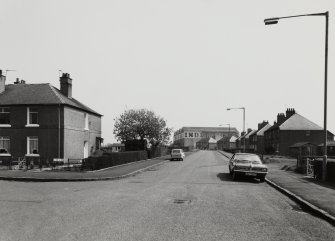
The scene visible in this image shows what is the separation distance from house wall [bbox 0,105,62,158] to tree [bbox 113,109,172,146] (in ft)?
115

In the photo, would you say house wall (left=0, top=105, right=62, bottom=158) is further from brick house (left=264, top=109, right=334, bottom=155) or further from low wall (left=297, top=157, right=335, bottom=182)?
brick house (left=264, top=109, right=334, bottom=155)

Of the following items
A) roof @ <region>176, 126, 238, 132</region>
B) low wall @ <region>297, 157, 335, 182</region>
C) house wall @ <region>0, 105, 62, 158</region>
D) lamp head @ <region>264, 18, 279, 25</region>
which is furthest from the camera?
roof @ <region>176, 126, 238, 132</region>

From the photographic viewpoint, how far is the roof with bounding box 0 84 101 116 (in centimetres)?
3216

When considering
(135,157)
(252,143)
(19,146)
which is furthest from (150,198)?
(252,143)

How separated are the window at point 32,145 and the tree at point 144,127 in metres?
35.1

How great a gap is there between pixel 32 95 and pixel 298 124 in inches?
2085

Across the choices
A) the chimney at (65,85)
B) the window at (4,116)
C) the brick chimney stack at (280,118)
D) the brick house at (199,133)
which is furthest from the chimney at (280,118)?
the brick house at (199,133)

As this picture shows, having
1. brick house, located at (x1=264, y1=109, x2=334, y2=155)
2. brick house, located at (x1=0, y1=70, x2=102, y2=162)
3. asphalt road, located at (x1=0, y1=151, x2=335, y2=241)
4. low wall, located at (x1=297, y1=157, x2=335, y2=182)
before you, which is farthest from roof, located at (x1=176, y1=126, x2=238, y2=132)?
asphalt road, located at (x1=0, y1=151, x2=335, y2=241)

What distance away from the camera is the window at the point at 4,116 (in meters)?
32.4

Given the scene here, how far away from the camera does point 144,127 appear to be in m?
66.6

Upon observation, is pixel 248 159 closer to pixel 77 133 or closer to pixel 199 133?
pixel 77 133

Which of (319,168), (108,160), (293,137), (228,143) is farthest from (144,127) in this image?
(228,143)

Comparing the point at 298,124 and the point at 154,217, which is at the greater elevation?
the point at 298,124

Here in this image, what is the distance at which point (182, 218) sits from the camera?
9.05 meters
